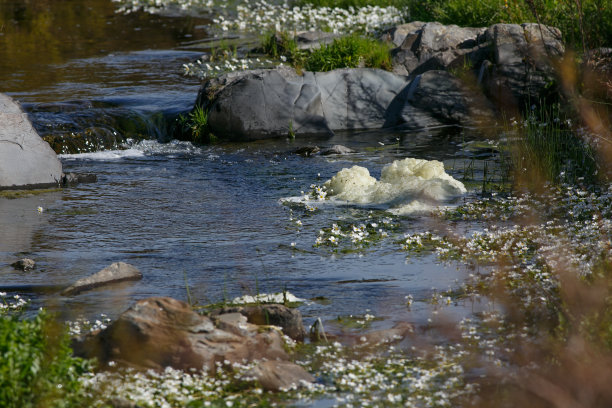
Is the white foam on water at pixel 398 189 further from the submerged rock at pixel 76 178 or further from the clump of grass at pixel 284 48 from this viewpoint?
the clump of grass at pixel 284 48

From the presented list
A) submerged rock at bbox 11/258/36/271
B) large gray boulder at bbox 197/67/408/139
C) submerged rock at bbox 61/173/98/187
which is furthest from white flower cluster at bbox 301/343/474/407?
large gray boulder at bbox 197/67/408/139

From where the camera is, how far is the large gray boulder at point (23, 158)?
10.7m

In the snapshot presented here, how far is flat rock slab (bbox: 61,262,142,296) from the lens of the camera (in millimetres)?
6839

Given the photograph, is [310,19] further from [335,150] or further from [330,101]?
[335,150]

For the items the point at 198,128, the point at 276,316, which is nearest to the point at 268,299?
the point at 276,316

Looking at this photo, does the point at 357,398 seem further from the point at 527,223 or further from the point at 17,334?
the point at 527,223

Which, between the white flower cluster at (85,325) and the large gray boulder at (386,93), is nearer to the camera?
the white flower cluster at (85,325)

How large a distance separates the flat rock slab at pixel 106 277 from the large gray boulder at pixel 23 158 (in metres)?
4.25

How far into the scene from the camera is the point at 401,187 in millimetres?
9695

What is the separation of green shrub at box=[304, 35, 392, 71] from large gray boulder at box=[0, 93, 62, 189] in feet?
20.8

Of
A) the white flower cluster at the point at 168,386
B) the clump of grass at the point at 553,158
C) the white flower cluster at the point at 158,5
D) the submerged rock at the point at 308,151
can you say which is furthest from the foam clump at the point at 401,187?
the white flower cluster at the point at 158,5

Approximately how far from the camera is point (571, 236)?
774 cm

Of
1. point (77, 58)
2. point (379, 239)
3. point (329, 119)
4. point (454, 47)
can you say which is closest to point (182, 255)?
point (379, 239)

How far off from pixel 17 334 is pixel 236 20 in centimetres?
1933
